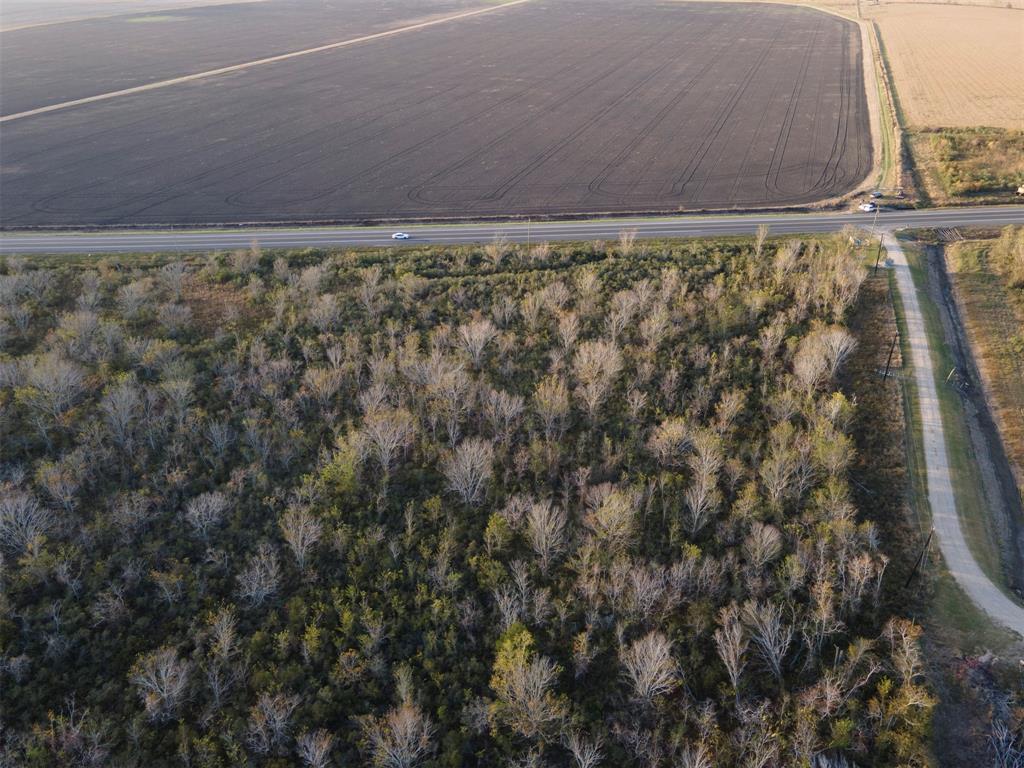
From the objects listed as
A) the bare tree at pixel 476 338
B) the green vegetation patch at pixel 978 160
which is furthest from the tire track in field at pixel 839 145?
the bare tree at pixel 476 338

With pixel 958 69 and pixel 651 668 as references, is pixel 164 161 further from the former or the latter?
pixel 958 69

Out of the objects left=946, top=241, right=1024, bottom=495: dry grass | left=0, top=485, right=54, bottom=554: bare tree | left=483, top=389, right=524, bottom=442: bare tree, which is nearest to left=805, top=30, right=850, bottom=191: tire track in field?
left=946, top=241, right=1024, bottom=495: dry grass

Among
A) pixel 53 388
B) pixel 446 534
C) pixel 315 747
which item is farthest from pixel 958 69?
pixel 315 747

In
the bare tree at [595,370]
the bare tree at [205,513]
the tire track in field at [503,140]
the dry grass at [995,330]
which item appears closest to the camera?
the bare tree at [205,513]

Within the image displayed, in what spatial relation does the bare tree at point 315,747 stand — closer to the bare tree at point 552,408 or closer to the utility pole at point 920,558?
the bare tree at point 552,408

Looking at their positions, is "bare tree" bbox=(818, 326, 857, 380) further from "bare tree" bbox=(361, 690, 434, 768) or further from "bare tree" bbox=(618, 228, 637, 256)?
"bare tree" bbox=(361, 690, 434, 768)

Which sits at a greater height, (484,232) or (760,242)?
(484,232)
